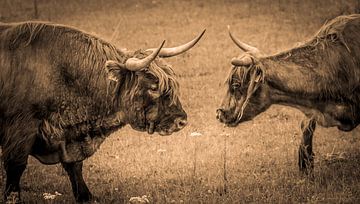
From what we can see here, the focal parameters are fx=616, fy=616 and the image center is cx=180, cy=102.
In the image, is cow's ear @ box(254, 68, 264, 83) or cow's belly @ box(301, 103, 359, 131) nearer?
cow's ear @ box(254, 68, 264, 83)

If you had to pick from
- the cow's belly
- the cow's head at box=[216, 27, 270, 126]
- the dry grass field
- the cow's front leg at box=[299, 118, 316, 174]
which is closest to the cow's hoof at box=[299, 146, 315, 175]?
the cow's front leg at box=[299, 118, 316, 174]

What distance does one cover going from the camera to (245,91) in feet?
27.0

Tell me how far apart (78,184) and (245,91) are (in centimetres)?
250

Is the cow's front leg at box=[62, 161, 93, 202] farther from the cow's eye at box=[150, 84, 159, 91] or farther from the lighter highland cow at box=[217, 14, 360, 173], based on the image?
the lighter highland cow at box=[217, 14, 360, 173]

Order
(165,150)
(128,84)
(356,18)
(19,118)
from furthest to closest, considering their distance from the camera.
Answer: (165,150) < (356,18) < (128,84) < (19,118)

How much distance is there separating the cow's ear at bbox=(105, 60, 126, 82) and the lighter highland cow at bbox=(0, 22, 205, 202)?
0.04 ft

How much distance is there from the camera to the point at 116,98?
7566mm

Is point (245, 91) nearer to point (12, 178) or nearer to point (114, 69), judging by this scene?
point (114, 69)

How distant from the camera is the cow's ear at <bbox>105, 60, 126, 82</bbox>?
7.35 metres

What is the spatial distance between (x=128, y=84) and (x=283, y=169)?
271cm

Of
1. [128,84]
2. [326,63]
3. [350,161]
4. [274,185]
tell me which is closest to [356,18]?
[326,63]

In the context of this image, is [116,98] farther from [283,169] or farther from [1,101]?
[283,169]

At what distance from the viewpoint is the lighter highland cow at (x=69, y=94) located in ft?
23.4

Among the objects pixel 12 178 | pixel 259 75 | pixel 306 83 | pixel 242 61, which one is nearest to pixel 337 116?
pixel 306 83
